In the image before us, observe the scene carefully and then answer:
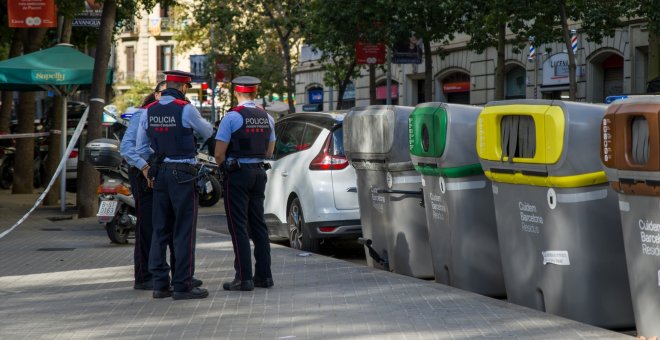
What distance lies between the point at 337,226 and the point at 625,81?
2064cm

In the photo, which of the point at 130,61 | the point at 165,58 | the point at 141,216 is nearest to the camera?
the point at 141,216

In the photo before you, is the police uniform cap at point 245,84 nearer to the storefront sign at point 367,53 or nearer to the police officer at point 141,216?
the police officer at point 141,216

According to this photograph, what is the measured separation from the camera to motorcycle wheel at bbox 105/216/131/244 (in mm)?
14852

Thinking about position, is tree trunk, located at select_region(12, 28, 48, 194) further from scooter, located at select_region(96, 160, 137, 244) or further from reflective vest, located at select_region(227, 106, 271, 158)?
reflective vest, located at select_region(227, 106, 271, 158)

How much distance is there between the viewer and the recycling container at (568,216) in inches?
317

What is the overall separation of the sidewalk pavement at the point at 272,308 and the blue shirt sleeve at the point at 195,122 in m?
1.34

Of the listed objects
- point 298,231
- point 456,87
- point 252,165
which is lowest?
point 298,231

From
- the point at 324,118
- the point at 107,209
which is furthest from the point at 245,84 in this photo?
the point at 107,209

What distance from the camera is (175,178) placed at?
9.59 metres

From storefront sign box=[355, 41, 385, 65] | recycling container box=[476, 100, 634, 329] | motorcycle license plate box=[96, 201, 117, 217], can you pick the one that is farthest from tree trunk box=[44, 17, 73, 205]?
recycling container box=[476, 100, 634, 329]

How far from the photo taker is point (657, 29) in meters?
22.9

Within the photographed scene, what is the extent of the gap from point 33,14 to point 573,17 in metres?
12.2

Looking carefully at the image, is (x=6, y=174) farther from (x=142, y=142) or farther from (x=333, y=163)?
(x=142, y=142)

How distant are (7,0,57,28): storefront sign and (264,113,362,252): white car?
989 cm
